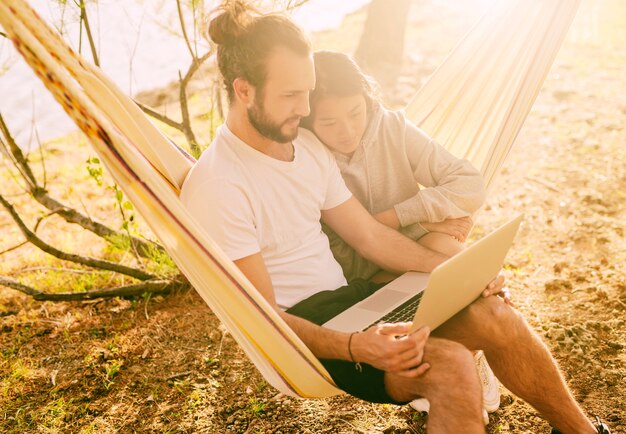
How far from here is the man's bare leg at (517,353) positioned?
1546 mm

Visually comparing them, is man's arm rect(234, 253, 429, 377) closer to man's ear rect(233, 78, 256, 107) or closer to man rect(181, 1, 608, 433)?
man rect(181, 1, 608, 433)

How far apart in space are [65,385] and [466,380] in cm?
151

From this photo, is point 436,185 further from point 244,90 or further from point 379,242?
point 244,90

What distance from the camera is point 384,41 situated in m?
5.00

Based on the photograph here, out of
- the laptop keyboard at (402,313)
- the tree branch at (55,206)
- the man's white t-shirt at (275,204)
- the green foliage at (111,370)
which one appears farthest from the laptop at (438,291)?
the tree branch at (55,206)

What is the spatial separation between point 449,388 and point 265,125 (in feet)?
2.70

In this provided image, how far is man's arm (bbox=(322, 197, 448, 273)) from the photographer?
1.82 m

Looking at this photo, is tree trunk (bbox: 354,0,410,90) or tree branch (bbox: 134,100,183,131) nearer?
tree branch (bbox: 134,100,183,131)

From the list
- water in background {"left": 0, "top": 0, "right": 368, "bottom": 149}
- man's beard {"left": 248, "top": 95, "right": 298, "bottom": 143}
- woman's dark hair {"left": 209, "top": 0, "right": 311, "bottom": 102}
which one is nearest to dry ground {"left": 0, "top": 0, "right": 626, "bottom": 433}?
water in background {"left": 0, "top": 0, "right": 368, "bottom": 149}

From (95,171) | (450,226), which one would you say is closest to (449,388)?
(450,226)

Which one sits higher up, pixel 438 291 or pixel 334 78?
pixel 334 78

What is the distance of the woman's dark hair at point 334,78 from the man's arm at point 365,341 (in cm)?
58

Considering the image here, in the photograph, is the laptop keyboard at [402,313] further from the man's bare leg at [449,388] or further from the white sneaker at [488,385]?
the white sneaker at [488,385]

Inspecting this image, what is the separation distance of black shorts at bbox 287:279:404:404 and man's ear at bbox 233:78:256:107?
58 cm
